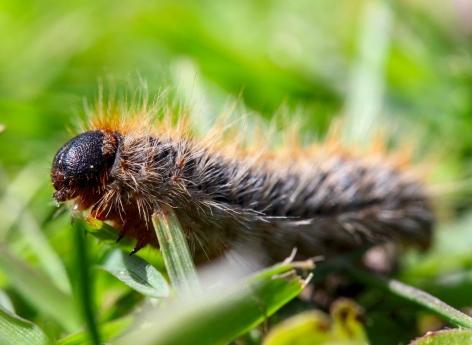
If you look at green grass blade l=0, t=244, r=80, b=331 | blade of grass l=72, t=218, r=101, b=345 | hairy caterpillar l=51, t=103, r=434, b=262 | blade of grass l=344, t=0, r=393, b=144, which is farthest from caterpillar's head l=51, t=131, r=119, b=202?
blade of grass l=344, t=0, r=393, b=144

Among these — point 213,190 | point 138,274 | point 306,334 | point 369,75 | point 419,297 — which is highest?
point 369,75

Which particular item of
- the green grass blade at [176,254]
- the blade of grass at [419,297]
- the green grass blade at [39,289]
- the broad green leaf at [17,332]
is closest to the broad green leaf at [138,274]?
the green grass blade at [176,254]

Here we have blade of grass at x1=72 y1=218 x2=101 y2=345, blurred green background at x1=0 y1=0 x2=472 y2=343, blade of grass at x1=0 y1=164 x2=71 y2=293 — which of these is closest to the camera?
blade of grass at x1=72 y1=218 x2=101 y2=345

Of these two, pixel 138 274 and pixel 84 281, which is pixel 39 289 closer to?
pixel 138 274

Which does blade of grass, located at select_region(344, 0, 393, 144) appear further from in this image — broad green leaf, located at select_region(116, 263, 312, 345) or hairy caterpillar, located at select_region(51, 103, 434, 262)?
broad green leaf, located at select_region(116, 263, 312, 345)

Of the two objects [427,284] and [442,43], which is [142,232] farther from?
[442,43]

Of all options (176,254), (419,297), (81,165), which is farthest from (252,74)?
(176,254)

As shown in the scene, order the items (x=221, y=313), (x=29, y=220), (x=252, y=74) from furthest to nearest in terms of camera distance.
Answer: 1. (x=252, y=74)
2. (x=29, y=220)
3. (x=221, y=313)
